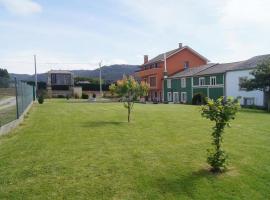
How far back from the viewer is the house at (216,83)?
142 feet

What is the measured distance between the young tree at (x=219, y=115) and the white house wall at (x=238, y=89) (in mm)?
34780

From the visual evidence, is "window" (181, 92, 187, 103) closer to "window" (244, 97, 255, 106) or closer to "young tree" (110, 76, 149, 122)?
"window" (244, 97, 255, 106)

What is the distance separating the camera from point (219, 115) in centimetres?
830

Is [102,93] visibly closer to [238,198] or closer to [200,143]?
[200,143]

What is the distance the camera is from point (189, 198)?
6.92 m

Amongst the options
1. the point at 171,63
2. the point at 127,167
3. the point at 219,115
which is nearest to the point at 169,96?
the point at 171,63

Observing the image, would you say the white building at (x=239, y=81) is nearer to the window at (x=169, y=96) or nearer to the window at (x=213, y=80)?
the window at (x=213, y=80)

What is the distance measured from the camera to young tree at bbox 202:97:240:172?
27.1ft

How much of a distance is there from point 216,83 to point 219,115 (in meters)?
42.4

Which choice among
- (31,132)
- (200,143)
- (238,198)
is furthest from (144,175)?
(31,132)

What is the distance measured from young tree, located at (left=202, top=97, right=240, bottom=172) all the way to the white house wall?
34.8 metres

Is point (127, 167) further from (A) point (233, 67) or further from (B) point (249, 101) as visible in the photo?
→ (A) point (233, 67)

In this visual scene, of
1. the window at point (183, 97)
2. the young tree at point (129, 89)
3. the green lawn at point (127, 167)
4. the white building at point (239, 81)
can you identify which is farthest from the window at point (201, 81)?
the green lawn at point (127, 167)

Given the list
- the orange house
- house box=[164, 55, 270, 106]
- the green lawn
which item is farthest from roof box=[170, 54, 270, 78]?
the green lawn
